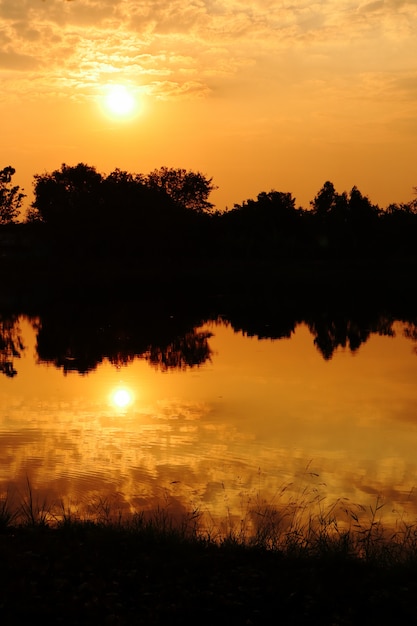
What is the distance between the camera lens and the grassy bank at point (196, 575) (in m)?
8.84

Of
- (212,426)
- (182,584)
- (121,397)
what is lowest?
(121,397)

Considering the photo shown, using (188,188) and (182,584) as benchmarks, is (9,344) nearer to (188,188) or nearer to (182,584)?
(182,584)

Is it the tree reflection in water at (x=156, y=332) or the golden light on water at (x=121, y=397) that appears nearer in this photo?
the golden light on water at (x=121, y=397)

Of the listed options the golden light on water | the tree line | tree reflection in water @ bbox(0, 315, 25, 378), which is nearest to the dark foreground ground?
the golden light on water

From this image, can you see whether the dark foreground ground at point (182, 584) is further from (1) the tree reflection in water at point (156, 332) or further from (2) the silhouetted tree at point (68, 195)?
(2) the silhouetted tree at point (68, 195)

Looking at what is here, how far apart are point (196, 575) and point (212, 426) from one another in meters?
10.3

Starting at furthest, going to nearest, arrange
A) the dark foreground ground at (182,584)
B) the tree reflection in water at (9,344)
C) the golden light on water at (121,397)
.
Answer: the tree reflection in water at (9,344) → the golden light on water at (121,397) → the dark foreground ground at (182,584)

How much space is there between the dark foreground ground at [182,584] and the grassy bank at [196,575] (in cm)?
1

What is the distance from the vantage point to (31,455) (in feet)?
55.6

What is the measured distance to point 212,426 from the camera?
792 inches

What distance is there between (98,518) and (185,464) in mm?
4130

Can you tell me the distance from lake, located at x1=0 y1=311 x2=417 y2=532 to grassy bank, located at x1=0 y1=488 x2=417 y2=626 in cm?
165

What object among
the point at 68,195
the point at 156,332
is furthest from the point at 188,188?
the point at 156,332

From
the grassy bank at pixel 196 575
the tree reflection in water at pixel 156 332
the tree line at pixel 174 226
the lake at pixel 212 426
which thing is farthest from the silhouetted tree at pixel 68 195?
the grassy bank at pixel 196 575
